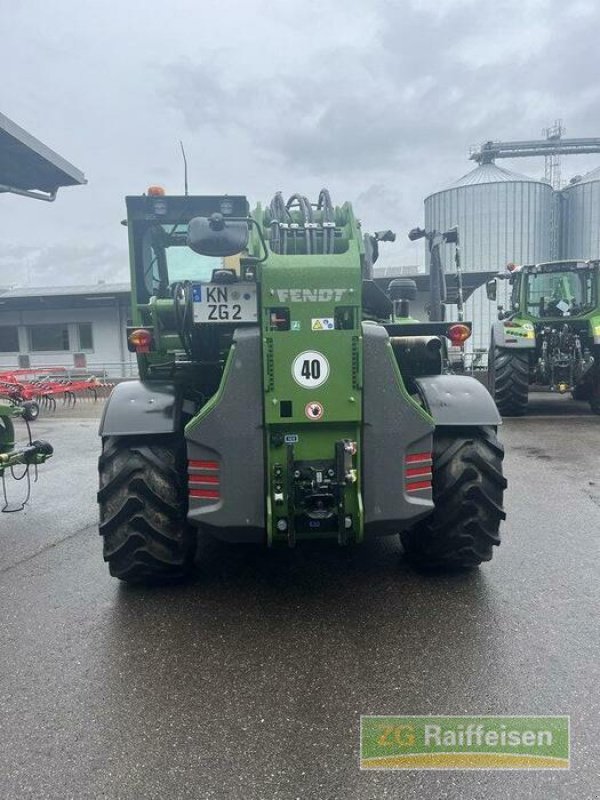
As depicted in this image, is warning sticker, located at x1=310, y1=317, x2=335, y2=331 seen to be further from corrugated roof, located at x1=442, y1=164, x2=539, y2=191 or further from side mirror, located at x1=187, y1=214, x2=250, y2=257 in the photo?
corrugated roof, located at x1=442, y1=164, x2=539, y2=191

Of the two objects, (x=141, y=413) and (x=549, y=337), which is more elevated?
(x=549, y=337)

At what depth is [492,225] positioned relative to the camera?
20938 mm

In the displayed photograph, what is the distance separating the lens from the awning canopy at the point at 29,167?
9.50 m

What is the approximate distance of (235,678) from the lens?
2943 millimetres

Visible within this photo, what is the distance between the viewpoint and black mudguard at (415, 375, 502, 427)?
3756mm

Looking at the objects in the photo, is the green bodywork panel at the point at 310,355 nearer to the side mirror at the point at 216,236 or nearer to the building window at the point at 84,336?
the side mirror at the point at 216,236

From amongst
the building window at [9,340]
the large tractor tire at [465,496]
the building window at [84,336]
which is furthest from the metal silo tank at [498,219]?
the large tractor tire at [465,496]

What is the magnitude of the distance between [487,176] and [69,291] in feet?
51.0

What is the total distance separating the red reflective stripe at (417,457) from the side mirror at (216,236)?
148 centimetres

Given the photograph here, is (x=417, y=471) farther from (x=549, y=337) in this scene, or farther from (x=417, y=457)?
(x=549, y=337)

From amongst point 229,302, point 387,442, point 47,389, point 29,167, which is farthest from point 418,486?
point 47,389

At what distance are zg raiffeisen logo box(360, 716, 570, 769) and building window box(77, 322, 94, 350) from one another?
22.4 metres

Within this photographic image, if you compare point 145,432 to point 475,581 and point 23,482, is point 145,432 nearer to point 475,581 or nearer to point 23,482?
point 475,581

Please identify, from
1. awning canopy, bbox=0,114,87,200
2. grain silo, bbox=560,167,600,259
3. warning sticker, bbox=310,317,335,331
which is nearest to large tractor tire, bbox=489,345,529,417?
awning canopy, bbox=0,114,87,200
